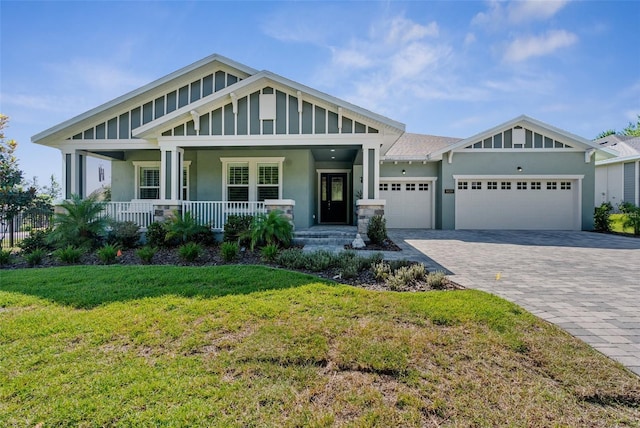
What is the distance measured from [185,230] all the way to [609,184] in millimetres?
23284

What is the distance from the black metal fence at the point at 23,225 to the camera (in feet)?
34.9

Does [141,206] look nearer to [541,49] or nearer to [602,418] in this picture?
[602,418]

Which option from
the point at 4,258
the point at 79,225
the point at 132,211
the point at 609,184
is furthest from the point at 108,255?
the point at 609,184

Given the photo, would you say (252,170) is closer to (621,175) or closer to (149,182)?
(149,182)

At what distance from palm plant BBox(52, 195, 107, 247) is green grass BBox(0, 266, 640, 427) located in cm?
445

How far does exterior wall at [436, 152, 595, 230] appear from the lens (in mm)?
14250

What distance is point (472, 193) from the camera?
14727mm

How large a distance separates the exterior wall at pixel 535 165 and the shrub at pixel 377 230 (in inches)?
283

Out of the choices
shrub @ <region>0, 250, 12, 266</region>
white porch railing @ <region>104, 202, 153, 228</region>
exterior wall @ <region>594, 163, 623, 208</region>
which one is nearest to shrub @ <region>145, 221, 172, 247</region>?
white porch railing @ <region>104, 202, 153, 228</region>

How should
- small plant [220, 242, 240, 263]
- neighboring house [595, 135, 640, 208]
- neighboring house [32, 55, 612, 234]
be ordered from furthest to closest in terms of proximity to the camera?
1. neighboring house [595, 135, 640, 208]
2. neighboring house [32, 55, 612, 234]
3. small plant [220, 242, 240, 263]

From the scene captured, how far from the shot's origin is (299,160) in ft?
38.8

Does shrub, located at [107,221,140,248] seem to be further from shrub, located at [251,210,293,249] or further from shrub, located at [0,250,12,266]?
shrub, located at [251,210,293,249]

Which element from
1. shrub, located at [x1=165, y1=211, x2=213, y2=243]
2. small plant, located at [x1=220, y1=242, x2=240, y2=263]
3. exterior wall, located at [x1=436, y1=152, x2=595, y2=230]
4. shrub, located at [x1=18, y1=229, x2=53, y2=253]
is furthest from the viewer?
→ exterior wall, located at [x1=436, y1=152, x2=595, y2=230]

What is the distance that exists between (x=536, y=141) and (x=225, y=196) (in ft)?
45.8
